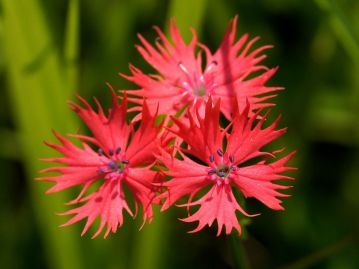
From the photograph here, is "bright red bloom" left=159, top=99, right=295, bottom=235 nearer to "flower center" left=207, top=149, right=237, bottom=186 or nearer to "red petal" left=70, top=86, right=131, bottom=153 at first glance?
"flower center" left=207, top=149, right=237, bottom=186

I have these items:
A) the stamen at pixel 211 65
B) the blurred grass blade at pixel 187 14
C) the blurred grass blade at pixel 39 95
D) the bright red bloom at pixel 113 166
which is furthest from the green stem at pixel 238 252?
the blurred grass blade at pixel 187 14

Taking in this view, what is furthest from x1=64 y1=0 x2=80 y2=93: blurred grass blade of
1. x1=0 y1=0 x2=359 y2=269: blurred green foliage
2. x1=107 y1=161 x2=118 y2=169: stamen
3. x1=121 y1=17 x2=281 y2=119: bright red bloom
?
x1=107 y1=161 x2=118 y2=169: stamen

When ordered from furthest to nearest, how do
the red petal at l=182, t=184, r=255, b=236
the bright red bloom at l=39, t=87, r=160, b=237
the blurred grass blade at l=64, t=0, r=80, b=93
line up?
the blurred grass blade at l=64, t=0, r=80, b=93 < the bright red bloom at l=39, t=87, r=160, b=237 < the red petal at l=182, t=184, r=255, b=236

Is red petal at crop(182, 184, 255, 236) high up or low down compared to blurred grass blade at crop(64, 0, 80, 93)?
down

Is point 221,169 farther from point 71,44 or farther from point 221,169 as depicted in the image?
point 71,44

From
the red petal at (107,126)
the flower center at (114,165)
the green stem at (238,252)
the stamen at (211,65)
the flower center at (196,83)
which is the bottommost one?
the green stem at (238,252)

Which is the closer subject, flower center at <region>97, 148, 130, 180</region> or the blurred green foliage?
flower center at <region>97, 148, 130, 180</region>

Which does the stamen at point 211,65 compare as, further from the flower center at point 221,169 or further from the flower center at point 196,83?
the flower center at point 221,169

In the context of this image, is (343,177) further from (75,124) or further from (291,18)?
(75,124)
